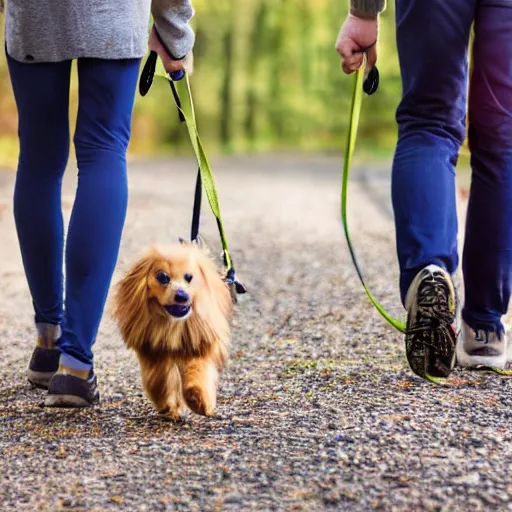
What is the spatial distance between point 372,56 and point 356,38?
0.10 metres

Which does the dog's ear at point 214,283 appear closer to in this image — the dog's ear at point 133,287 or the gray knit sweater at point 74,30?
the dog's ear at point 133,287

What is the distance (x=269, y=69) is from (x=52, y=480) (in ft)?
80.3

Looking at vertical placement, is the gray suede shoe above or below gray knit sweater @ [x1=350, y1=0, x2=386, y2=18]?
below

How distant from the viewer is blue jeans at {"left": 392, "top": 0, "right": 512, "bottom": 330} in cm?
288

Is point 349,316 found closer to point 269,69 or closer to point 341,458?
point 341,458

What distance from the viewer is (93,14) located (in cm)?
287

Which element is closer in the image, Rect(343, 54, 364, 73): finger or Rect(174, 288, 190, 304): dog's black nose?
Rect(174, 288, 190, 304): dog's black nose

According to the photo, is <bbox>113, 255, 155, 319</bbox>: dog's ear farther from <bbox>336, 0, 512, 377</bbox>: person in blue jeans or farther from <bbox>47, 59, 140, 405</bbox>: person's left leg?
<bbox>336, 0, 512, 377</bbox>: person in blue jeans

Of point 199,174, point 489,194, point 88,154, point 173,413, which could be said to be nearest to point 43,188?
point 88,154

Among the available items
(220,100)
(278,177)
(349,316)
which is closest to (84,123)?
(349,316)

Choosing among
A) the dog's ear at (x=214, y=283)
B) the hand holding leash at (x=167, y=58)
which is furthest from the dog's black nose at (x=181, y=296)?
the hand holding leash at (x=167, y=58)

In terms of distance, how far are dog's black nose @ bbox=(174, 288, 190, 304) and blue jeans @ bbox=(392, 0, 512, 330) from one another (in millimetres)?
583

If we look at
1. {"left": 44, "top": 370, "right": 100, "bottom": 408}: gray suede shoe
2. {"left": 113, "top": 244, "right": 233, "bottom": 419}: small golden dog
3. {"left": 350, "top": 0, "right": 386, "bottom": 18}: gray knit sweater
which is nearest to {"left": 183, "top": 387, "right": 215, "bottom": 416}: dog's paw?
{"left": 113, "top": 244, "right": 233, "bottom": 419}: small golden dog

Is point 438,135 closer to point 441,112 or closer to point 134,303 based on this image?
point 441,112
